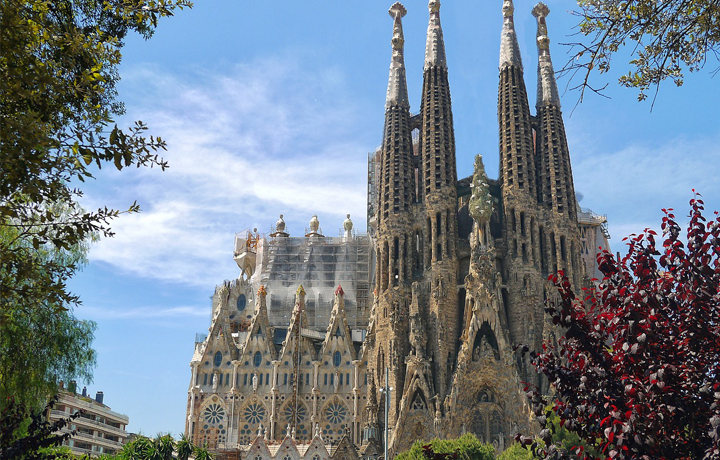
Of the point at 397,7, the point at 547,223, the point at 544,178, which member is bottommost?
the point at 547,223

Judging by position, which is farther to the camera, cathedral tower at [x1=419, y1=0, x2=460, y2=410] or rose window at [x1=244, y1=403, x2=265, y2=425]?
rose window at [x1=244, y1=403, x2=265, y2=425]

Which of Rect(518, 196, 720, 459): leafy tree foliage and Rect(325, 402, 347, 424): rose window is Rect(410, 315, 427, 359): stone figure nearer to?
Rect(325, 402, 347, 424): rose window

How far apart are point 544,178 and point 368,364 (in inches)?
750

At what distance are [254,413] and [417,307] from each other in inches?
619

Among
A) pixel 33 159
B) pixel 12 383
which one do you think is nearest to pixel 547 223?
pixel 12 383

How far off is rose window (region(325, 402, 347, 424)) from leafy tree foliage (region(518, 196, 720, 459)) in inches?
1793

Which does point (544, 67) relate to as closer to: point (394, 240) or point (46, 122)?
point (394, 240)

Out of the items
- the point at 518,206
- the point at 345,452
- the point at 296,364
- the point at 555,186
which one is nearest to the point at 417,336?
the point at 345,452

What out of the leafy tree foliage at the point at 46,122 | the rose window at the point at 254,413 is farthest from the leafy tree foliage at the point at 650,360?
the rose window at the point at 254,413

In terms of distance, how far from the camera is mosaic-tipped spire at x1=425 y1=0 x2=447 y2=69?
59.3m

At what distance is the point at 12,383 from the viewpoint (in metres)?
20.0

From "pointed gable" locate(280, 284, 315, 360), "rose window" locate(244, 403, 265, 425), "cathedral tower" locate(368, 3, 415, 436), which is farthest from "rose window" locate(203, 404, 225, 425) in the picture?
"cathedral tower" locate(368, 3, 415, 436)

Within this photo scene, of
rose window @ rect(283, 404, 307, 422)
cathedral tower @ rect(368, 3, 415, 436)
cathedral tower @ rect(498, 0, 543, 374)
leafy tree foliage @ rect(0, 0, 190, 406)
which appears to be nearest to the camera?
leafy tree foliage @ rect(0, 0, 190, 406)

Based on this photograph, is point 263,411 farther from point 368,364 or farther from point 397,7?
point 397,7
